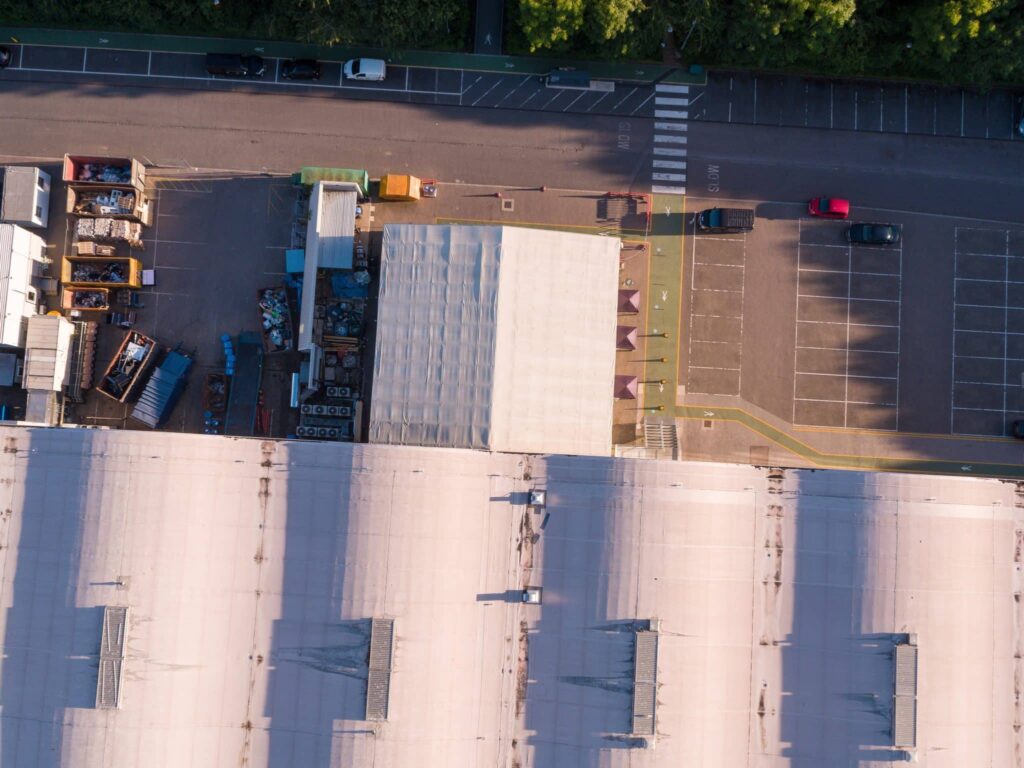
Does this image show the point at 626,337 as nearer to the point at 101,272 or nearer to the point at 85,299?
the point at 101,272

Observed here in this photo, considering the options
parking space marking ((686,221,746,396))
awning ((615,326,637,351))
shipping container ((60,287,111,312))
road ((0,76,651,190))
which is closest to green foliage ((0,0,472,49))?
road ((0,76,651,190))

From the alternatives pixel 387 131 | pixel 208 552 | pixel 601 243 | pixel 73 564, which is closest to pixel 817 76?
pixel 601 243

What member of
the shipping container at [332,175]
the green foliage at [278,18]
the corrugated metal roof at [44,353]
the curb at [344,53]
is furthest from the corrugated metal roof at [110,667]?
the curb at [344,53]

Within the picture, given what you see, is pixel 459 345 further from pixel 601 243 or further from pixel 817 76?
pixel 817 76

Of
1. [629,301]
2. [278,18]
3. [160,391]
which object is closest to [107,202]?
[160,391]

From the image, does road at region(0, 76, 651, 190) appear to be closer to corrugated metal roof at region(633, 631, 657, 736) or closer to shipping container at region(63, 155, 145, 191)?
shipping container at region(63, 155, 145, 191)

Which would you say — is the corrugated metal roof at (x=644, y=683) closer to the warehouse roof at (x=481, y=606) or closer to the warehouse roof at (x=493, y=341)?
the warehouse roof at (x=481, y=606)
